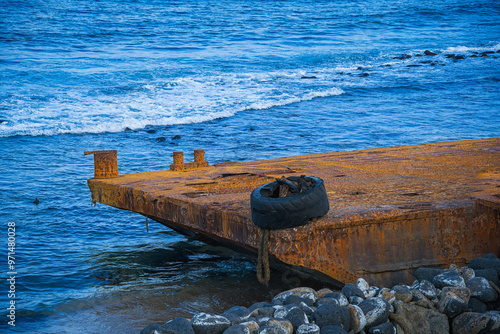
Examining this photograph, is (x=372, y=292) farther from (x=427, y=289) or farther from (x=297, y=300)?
(x=297, y=300)

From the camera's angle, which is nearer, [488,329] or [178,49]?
[488,329]

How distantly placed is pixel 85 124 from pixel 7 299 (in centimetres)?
1055

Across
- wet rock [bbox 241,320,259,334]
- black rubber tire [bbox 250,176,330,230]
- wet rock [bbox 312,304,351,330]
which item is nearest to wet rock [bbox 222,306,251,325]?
wet rock [bbox 241,320,259,334]

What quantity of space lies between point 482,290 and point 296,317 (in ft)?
4.60

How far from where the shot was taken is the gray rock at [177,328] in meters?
3.21

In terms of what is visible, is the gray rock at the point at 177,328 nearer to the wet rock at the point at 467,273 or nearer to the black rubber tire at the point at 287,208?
the black rubber tire at the point at 287,208

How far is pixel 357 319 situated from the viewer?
3.43m

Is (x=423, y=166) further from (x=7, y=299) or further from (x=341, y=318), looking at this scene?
(x=7, y=299)

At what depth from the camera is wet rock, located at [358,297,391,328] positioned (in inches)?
139

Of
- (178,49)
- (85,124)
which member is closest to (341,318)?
(85,124)

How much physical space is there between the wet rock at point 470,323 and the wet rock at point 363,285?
0.61 metres

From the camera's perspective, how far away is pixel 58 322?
476 centimetres

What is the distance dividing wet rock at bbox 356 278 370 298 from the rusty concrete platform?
0.30 metres

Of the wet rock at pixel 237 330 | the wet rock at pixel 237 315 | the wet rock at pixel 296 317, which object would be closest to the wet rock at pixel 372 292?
the wet rock at pixel 296 317
